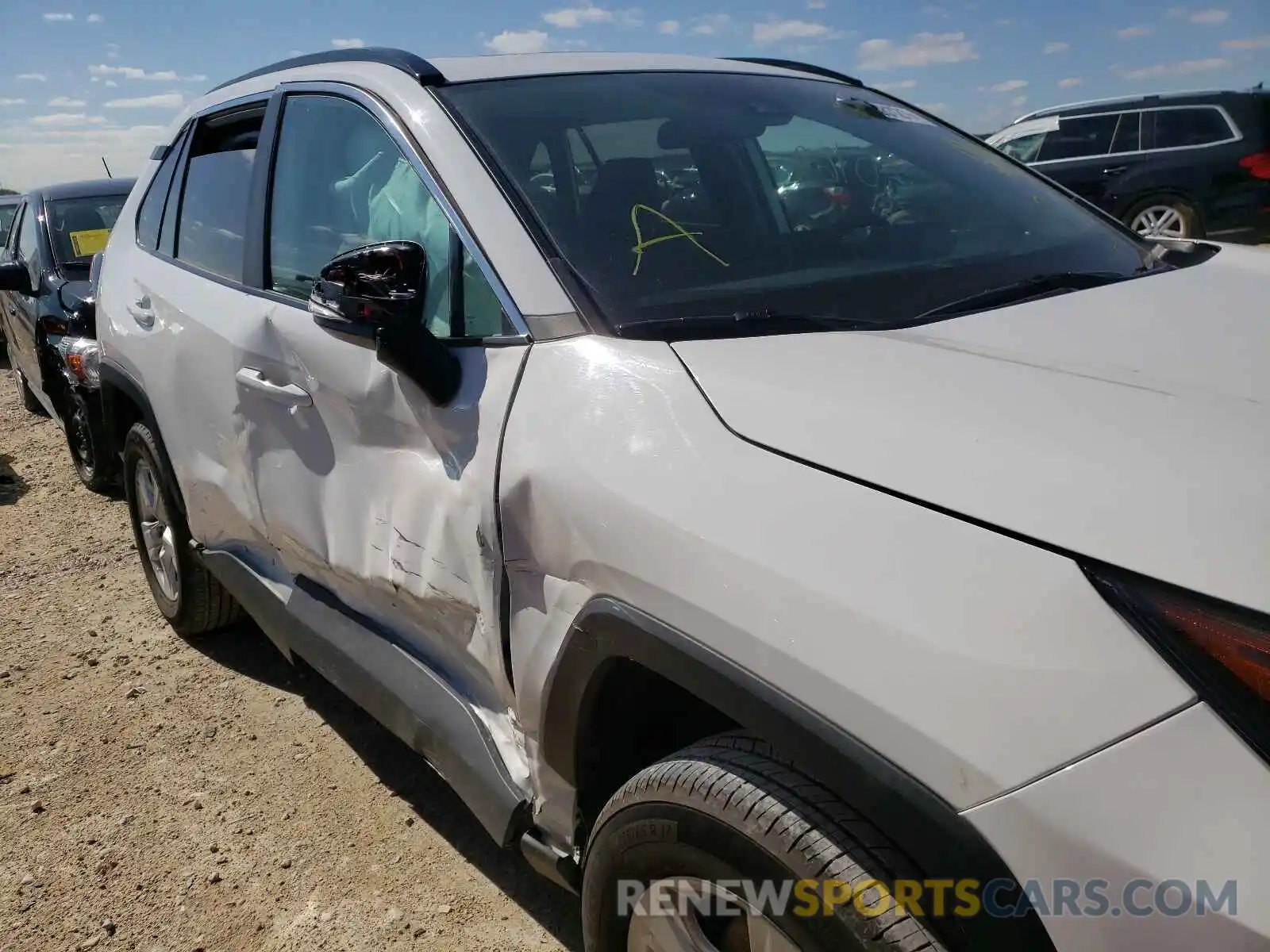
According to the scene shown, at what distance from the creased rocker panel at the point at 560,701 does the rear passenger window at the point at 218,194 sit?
10cm

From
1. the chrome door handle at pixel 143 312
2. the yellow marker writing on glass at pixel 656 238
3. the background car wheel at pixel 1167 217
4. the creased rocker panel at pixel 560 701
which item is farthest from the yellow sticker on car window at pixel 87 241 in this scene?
the background car wheel at pixel 1167 217

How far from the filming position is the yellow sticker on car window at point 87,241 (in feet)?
22.3

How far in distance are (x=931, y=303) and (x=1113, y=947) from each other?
3.85ft

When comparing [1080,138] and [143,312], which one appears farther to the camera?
[1080,138]

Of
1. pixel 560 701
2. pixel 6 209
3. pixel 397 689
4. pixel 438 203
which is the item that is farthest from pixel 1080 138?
pixel 6 209

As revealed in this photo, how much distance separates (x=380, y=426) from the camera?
2.12 m

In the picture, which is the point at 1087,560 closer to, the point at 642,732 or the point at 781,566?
the point at 781,566

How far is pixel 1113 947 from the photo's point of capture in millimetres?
1046

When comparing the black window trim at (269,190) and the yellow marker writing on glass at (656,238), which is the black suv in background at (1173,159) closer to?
the black window trim at (269,190)

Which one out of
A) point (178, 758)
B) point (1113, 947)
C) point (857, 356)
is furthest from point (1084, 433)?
point (178, 758)

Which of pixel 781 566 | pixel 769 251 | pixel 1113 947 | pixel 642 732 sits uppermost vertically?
pixel 769 251

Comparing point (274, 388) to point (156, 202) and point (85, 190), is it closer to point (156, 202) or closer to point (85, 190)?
point (156, 202)

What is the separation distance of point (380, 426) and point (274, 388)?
0.52 m

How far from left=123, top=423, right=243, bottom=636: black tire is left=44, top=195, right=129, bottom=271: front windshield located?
3.45 metres
